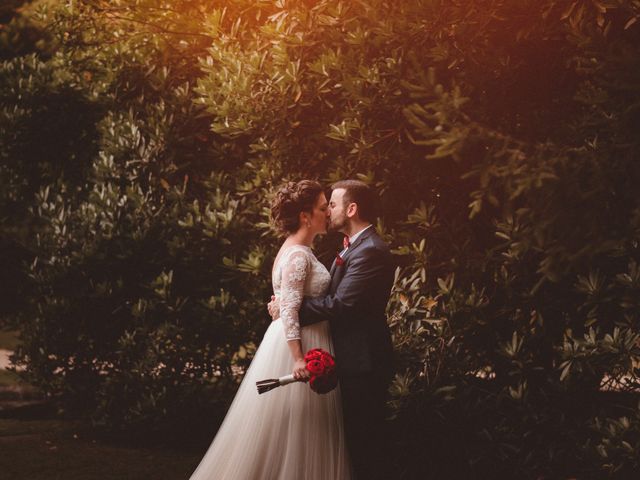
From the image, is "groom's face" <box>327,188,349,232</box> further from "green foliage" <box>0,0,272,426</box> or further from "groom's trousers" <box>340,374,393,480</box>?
"green foliage" <box>0,0,272,426</box>

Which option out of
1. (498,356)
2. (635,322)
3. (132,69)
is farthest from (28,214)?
(635,322)

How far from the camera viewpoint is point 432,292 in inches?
283

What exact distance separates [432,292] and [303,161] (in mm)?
1748

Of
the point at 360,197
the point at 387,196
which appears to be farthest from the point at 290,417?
the point at 387,196

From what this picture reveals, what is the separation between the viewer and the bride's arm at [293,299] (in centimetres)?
532

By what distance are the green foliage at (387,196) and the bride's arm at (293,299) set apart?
1.15 meters

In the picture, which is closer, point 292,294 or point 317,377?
point 317,377

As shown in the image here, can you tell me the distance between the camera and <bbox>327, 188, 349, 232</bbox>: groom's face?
5688mm

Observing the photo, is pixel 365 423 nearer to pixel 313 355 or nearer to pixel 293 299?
pixel 313 355

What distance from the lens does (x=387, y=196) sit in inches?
288

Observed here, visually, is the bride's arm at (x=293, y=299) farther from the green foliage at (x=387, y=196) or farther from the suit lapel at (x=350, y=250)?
the green foliage at (x=387, y=196)

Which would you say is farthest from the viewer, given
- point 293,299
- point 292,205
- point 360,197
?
point 360,197

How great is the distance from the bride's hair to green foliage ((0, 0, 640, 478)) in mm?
827

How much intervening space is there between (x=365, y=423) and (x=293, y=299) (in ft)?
2.96
